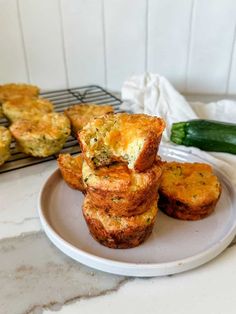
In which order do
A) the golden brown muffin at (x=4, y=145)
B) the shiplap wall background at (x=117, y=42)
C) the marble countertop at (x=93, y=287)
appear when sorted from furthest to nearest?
→ the shiplap wall background at (x=117, y=42) → the golden brown muffin at (x=4, y=145) → the marble countertop at (x=93, y=287)

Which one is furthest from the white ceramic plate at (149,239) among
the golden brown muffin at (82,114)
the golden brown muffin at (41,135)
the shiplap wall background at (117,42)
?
the shiplap wall background at (117,42)

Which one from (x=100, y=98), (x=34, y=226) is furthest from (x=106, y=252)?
(x=100, y=98)

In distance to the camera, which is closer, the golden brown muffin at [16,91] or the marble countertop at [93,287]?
the marble countertop at [93,287]

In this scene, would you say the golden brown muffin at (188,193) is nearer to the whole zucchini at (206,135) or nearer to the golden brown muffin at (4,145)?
the whole zucchini at (206,135)

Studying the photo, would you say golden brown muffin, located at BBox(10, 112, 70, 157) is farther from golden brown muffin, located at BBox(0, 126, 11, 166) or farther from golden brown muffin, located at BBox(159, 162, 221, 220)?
golden brown muffin, located at BBox(159, 162, 221, 220)

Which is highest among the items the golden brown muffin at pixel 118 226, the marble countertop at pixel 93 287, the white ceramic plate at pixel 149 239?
the golden brown muffin at pixel 118 226

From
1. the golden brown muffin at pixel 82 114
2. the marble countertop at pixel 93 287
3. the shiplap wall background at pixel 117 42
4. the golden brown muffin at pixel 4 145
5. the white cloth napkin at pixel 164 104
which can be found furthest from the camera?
the shiplap wall background at pixel 117 42

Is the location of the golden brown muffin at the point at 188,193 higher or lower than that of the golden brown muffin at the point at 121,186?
lower
